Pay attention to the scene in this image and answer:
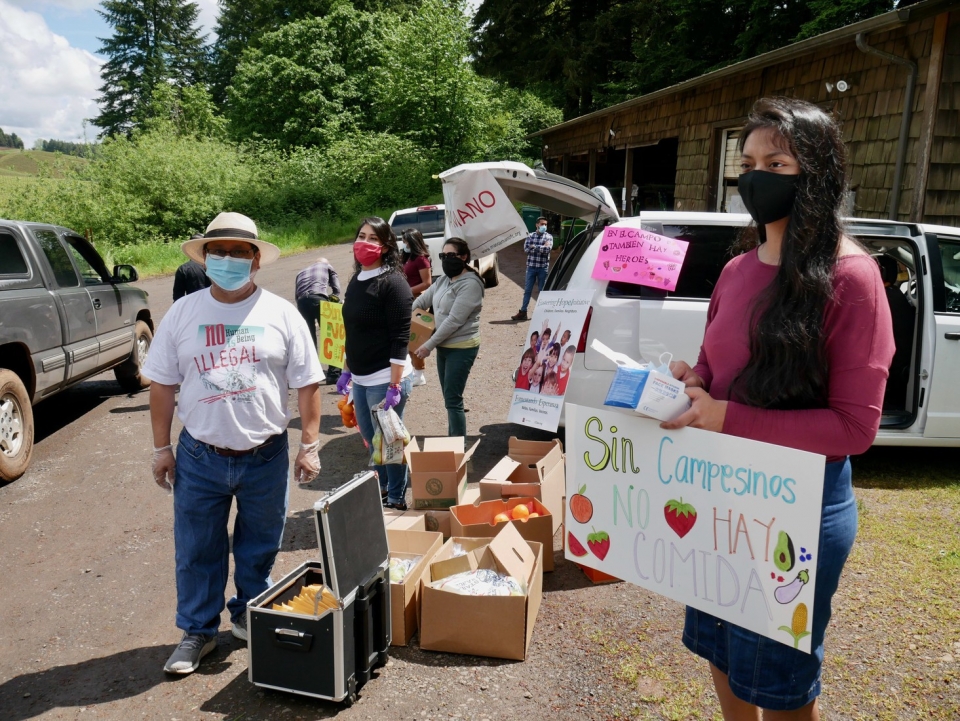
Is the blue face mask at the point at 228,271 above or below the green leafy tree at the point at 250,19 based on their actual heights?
below

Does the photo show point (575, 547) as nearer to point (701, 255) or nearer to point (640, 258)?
point (640, 258)

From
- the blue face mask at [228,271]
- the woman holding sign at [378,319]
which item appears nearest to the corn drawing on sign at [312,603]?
the blue face mask at [228,271]

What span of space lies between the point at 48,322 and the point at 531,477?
4.73m

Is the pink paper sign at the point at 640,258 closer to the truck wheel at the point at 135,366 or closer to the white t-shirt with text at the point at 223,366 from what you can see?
the white t-shirt with text at the point at 223,366

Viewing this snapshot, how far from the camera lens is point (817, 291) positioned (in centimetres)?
162

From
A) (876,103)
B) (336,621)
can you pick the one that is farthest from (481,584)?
(876,103)

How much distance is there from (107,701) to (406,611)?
1.33m

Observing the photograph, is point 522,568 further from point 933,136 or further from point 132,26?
point 132,26

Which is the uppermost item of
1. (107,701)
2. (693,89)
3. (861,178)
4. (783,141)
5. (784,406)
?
(693,89)

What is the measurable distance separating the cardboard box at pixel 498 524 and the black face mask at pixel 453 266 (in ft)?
6.46

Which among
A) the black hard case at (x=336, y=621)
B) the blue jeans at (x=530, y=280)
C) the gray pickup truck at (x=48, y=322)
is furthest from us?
the blue jeans at (x=530, y=280)

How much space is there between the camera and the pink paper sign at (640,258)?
4699 mm

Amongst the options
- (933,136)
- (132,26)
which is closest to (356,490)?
(933,136)

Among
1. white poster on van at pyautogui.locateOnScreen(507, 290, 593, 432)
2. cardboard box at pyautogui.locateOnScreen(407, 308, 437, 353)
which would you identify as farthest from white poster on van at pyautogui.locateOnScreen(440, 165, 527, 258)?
cardboard box at pyautogui.locateOnScreen(407, 308, 437, 353)
